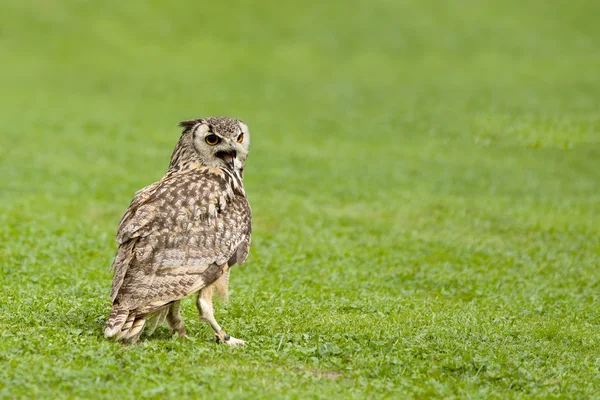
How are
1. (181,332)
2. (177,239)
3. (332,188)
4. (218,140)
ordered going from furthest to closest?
(332,188)
(218,140)
(181,332)
(177,239)

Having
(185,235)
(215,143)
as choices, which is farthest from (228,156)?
(185,235)

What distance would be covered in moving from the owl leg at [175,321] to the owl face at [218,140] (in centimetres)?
167

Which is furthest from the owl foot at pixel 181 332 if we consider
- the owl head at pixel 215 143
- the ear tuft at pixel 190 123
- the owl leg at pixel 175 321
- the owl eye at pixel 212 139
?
the ear tuft at pixel 190 123

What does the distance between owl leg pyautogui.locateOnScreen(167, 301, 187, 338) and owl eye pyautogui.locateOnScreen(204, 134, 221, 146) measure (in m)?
1.86

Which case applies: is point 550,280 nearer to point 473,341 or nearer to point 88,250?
point 473,341

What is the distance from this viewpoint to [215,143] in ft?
32.8

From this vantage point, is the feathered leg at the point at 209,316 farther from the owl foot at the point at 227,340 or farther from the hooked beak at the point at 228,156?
the hooked beak at the point at 228,156

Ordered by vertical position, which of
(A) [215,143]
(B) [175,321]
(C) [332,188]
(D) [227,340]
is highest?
(A) [215,143]

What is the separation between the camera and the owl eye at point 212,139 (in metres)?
9.98

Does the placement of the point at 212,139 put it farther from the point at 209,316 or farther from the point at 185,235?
the point at 209,316

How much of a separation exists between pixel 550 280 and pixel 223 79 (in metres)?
26.5

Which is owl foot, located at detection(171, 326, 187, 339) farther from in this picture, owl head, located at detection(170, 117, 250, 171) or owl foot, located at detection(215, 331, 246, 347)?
owl head, located at detection(170, 117, 250, 171)

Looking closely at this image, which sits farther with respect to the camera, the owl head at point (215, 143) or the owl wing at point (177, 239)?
the owl head at point (215, 143)

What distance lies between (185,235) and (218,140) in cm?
122
